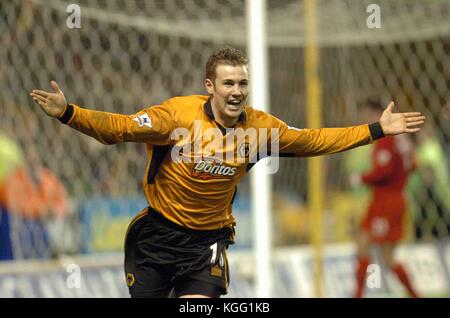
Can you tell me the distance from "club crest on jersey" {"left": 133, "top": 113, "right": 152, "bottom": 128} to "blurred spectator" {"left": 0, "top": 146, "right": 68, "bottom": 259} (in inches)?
185

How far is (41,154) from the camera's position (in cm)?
1085

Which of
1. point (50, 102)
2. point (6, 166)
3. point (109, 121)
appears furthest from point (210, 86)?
point (6, 166)

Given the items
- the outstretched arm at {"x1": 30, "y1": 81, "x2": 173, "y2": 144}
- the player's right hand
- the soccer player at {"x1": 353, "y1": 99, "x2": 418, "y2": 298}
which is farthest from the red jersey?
the player's right hand

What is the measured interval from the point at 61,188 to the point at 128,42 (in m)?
1.84

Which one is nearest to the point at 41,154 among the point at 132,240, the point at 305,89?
the point at 305,89

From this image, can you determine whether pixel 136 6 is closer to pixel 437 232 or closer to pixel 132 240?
pixel 132 240

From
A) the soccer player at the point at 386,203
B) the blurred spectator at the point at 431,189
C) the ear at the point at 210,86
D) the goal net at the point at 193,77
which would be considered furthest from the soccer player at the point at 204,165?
the blurred spectator at the point at 431,189

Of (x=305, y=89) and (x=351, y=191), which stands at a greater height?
(x=305, y=89)

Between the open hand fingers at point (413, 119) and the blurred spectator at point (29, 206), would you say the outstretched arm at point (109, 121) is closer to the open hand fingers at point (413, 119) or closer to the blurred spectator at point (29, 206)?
the open hand fingers at point (413, 119)

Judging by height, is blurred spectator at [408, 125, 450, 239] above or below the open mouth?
below

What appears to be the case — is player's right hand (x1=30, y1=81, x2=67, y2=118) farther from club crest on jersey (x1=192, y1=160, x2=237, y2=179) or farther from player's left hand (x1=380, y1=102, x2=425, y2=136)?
player's left hand (x1=380, y1=102, x2=425, y2=136)

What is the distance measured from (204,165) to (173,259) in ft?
2.05

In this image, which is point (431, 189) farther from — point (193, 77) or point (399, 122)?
point (399, 122)

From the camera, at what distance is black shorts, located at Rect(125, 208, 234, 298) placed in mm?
6062
